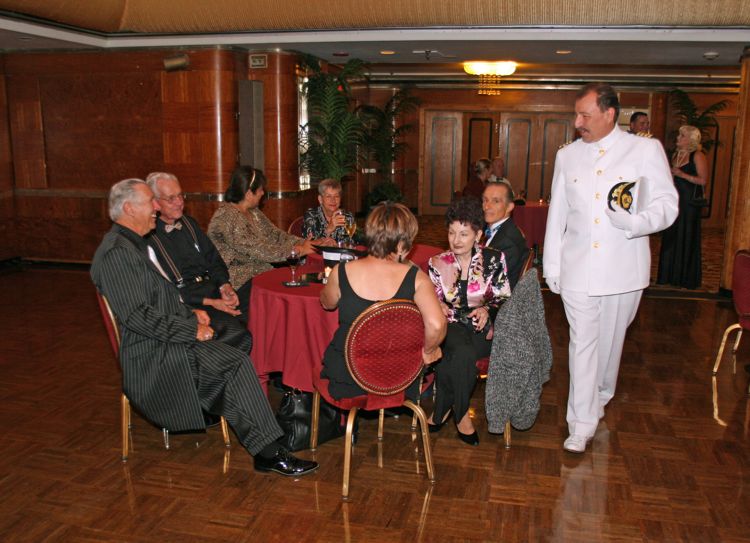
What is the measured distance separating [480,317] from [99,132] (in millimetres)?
6640

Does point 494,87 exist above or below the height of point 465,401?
above

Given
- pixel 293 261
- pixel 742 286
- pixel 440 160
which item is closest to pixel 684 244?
pixel 742 286

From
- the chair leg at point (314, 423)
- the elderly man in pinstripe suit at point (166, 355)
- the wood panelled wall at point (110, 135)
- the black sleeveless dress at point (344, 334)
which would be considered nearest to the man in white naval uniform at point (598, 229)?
the black sleeveless dress at point (344, 334)

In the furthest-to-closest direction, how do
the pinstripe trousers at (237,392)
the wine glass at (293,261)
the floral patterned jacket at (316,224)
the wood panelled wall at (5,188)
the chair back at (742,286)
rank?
the wood panelled wall at (5,188), the floral patterned jacket at (316,224), the chair back at (742,286), the wine glass at (293,261), the pinstripe trousers at (237,392)

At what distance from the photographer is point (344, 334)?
3.32 m

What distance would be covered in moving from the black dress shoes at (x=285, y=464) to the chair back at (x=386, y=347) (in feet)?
2.24

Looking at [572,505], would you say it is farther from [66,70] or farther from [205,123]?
[66,70]

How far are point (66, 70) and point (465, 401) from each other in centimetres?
721

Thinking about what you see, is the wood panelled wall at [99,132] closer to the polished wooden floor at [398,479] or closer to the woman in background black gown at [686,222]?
the polished wooden floor at [398,479]

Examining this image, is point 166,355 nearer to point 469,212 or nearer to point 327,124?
point 469,212

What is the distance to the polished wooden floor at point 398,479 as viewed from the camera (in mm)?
3137

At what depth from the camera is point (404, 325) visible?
10.3 feet

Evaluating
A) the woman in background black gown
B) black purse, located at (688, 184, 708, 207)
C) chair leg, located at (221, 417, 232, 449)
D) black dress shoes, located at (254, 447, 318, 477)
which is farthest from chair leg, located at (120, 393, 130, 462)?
black purse, located at (688, 184, 708, 207)

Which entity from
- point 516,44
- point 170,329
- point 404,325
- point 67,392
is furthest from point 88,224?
point 404,325
